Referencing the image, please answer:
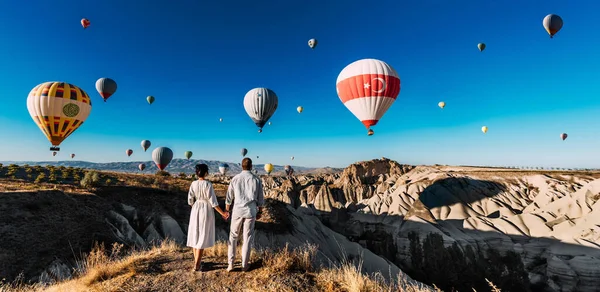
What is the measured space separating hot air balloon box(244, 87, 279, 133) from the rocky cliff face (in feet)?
114

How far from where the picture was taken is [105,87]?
1314 inches

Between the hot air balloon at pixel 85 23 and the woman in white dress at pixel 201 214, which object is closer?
the woman in white dress at pixel 201 214

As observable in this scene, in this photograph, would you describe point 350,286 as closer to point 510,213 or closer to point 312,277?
point 312,277

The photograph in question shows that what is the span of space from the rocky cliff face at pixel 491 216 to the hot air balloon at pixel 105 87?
140ft

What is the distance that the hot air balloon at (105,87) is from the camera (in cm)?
3322

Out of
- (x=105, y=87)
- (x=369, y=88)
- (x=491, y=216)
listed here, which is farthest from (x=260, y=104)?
(x=491, y=216)

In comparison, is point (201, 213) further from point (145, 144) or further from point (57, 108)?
point (145, 144)

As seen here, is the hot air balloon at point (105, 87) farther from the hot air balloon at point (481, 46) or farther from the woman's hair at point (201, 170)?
the hot air balloon at point (481, 46)

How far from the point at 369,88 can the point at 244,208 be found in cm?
2043

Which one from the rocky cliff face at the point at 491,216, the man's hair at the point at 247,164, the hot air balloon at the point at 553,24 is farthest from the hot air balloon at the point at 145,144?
the hot air balloon at the point at 553,24

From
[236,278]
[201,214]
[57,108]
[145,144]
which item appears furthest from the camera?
[145,144]

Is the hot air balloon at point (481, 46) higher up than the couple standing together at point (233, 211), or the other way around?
the hot air balloon at point (481, 46)

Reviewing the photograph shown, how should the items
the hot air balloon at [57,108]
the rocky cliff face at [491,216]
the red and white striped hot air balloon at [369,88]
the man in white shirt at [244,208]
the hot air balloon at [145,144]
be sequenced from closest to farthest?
1. the man in white shirt at [244,208]
2. the red and white striped hot air balloon at [369,88]
3. the hot air balloon at [57,108]
4. the rocky cliff face at [491,216]
5. the hot air balloon at [145,144]

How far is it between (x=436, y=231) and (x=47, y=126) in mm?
57410
